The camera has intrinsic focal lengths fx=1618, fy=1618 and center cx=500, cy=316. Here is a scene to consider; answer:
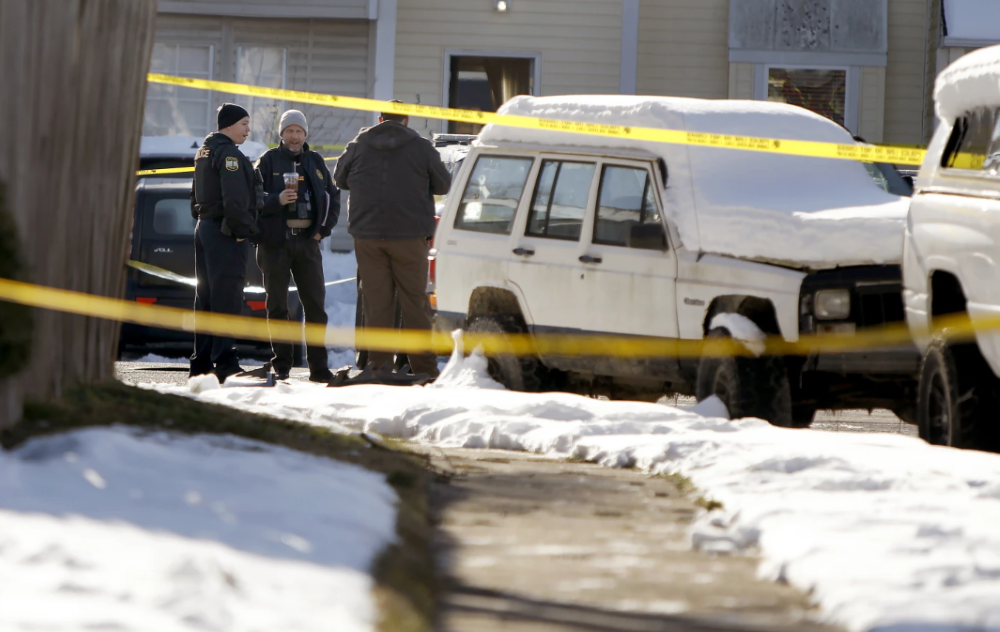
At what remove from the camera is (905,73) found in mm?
24125

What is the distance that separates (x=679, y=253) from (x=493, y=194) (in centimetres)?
181

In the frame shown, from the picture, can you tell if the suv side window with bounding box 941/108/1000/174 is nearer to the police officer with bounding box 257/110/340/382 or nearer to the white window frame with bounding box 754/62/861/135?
the police officer with bounding box 257/110/340/382

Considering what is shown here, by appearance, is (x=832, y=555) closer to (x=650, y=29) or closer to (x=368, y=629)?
(x=368, y=629)

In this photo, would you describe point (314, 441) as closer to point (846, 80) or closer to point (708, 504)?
point (708, 504)

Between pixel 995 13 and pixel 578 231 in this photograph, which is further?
pixel 995 13

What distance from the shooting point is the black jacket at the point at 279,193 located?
11273 mm

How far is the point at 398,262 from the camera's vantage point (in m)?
11.2

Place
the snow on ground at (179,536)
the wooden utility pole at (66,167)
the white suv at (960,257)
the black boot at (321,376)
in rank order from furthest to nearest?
the black boot at (321,376) → the white suv at (960,257) → the wooden utility pole at (66,167) → the snow on ground at (179,536)

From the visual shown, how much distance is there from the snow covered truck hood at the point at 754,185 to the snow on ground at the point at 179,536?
335 centimetres

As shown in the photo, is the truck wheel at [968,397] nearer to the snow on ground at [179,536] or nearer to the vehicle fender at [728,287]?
the vehicle fender at [728,287]

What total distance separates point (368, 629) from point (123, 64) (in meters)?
3.47

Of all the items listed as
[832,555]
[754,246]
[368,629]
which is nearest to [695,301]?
[754,246]

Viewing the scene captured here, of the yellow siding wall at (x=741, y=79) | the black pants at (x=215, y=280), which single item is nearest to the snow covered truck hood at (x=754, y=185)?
the black pants at (x=215, y=280)

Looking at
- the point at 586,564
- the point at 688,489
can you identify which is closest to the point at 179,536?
the point at 586,564
